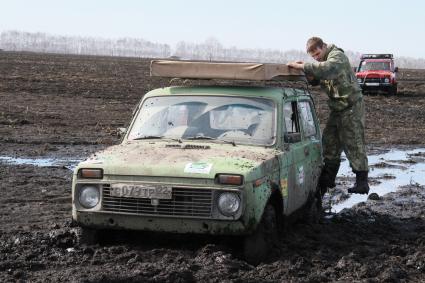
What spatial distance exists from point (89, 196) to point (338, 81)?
11.7ft

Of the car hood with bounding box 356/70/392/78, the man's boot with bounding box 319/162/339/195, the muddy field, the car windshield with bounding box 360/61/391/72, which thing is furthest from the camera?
the car windshield with bounding box 360/61/391/72

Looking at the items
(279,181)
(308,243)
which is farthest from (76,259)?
(308,243)

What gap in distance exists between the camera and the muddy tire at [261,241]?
6043 millimetres

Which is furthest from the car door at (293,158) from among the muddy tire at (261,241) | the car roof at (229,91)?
the muddy tire at (261,241)

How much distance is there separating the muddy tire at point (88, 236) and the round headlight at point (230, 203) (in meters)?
1.31

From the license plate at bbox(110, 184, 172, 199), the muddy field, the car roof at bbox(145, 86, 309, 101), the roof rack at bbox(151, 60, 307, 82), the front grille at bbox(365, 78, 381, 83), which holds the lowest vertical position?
the muddy field

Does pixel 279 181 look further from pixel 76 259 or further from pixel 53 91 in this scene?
pixel 53 91

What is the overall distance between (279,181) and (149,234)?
4.26ft

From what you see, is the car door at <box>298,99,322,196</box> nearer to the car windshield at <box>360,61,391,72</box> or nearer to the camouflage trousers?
the camouflage trousers

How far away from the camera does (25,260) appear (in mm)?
6109

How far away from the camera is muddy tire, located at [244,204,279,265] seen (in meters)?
6.04

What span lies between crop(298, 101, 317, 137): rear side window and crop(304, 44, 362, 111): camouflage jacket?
0.95ft

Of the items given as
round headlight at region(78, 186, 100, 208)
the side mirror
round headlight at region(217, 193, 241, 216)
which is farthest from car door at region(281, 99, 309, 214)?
round headlight at region(78, 186, 100, 208)

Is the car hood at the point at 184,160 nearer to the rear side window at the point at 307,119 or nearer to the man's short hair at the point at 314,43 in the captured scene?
the rear side window at the point at 307,119
